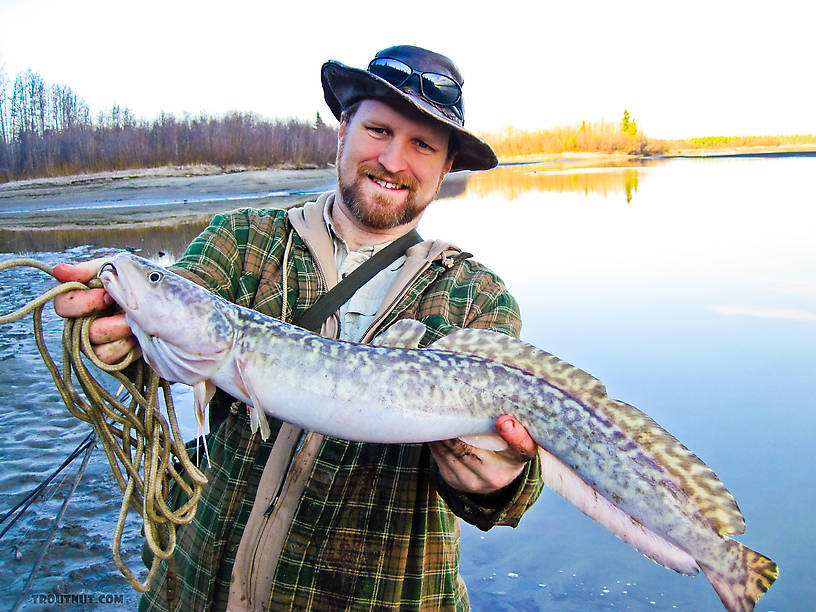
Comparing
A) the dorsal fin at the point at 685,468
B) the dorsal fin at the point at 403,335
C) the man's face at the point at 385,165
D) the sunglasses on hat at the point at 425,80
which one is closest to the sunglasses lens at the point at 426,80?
the sunglasses on hat at the point at 425,80

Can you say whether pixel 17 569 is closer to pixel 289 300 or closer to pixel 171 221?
pixel 289 300

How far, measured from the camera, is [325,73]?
2955mm

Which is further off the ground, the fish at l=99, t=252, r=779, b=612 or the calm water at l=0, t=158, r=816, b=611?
the fish at l=99, t=252, r=779, b=612

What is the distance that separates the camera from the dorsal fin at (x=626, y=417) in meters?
1.87

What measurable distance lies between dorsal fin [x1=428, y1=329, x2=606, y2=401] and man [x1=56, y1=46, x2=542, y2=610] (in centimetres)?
21

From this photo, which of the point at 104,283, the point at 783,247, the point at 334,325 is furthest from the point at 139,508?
the point at 783,247

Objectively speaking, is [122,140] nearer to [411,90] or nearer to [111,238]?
[111,238]

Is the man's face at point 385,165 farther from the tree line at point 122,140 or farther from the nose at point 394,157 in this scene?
the tree line at point 122,140

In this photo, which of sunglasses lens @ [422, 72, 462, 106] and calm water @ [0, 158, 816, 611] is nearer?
sunglasses lens @ [422, 72, 462, 106]

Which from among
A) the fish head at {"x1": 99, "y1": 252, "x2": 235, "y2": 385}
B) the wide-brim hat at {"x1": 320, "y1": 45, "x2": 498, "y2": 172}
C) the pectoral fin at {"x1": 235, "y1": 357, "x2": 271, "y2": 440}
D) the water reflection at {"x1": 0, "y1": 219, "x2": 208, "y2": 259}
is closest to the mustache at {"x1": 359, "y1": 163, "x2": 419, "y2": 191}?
the wide-brim hat at {"x1": 320, "y1": 45, "x2": 498, "y2": 172}

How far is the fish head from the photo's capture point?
1.93m

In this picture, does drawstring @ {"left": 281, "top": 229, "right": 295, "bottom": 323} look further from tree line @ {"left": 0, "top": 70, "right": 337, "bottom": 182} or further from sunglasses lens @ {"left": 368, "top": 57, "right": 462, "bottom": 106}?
tree line @ {"left": 0, "top": 70, "right": 337, "bottom": 182}

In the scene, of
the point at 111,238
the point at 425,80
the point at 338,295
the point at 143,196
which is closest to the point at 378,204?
the point at 338,295

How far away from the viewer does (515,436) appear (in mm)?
1973
